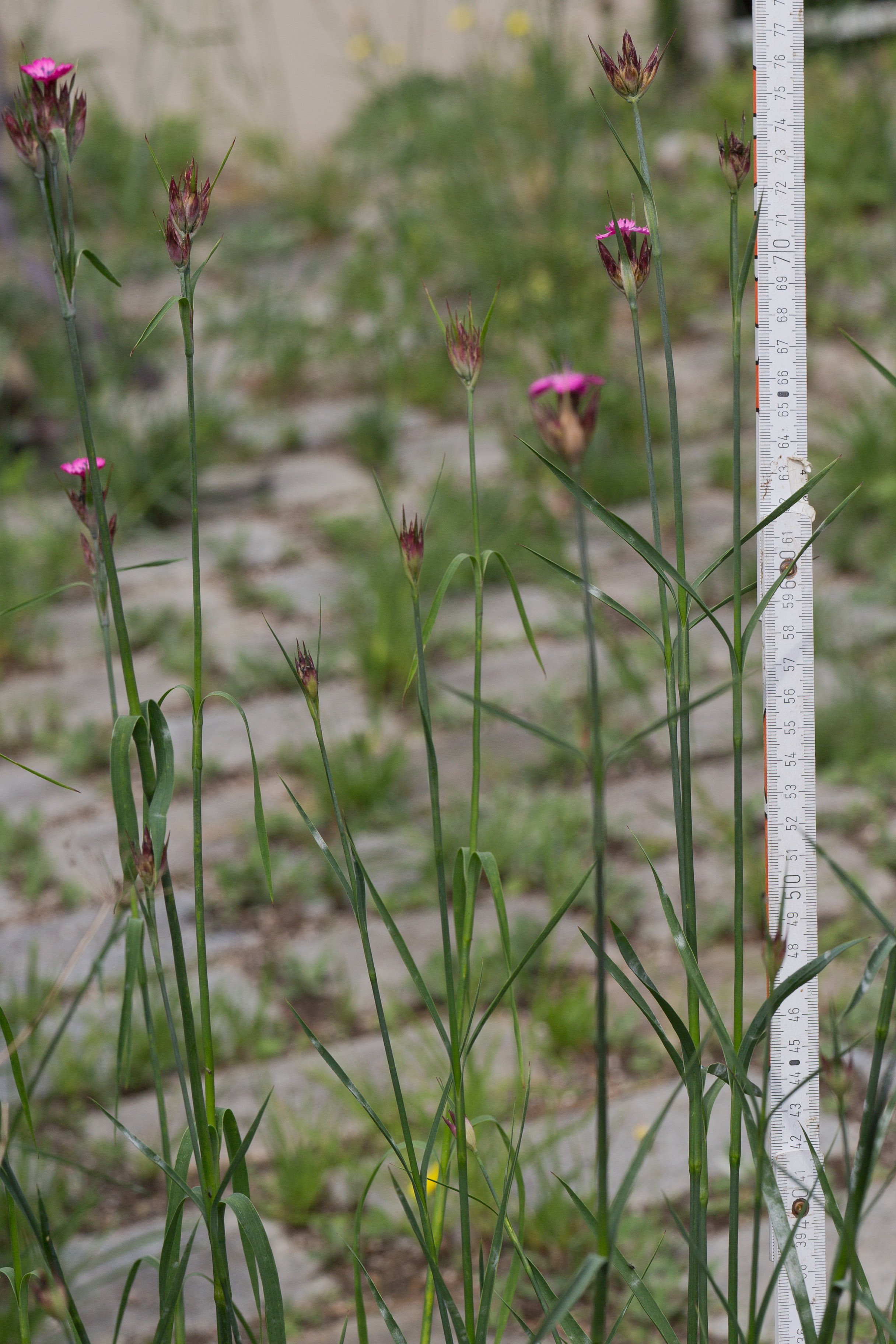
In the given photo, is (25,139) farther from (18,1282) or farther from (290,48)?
(290,48)

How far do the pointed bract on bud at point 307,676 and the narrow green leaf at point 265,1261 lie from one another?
0.96 feet

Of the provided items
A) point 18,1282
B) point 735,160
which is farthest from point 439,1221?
point 735,160

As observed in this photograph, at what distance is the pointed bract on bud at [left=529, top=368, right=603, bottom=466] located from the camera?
48 centimetres

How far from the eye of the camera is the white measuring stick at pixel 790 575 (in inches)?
38.3

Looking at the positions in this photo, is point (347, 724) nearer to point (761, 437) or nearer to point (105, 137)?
point (761, 437)

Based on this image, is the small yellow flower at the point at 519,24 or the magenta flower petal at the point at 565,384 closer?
the magenta flower petal at the point at 565,384

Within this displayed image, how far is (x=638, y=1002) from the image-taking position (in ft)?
2.51

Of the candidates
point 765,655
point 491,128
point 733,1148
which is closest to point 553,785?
point 765,655

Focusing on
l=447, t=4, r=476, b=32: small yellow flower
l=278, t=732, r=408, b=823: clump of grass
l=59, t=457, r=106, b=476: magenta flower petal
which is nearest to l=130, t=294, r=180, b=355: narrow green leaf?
l=59, t=457, r=106, b=476: magenta flower petal

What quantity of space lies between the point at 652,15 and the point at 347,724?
469 cm

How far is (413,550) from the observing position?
0.73 m

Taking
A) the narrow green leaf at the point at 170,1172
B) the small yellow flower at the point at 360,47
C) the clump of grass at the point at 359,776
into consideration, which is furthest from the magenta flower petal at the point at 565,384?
the small yellow flower at the point at 360,47

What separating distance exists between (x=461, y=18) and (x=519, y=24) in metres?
0.62

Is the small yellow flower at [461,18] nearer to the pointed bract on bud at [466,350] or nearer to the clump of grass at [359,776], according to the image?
the clump of grass at [359,776]
